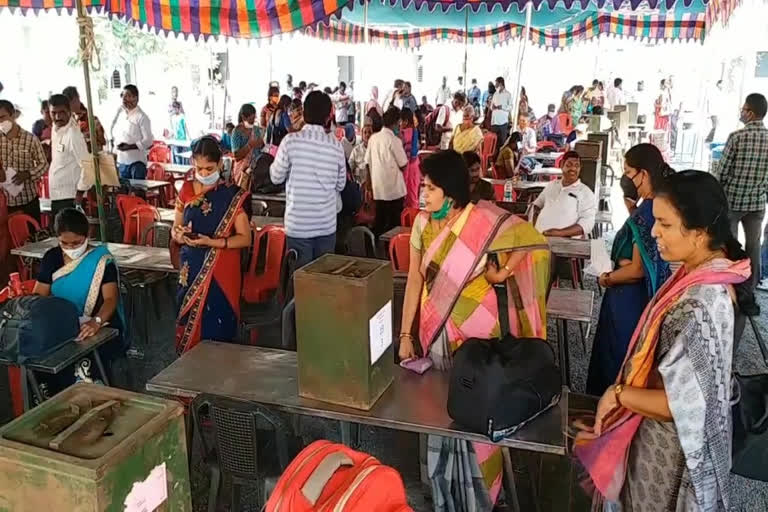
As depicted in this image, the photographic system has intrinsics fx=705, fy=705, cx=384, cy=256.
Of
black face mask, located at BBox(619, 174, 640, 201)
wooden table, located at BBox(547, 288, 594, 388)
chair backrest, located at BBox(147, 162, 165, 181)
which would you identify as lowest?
wooden table, located at BBox(547, 288, 594, 388)

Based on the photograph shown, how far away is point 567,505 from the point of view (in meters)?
2.76

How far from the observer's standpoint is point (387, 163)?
548 centimetres

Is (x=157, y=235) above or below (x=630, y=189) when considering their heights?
below

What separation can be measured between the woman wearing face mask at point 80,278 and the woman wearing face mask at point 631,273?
6.75 ft

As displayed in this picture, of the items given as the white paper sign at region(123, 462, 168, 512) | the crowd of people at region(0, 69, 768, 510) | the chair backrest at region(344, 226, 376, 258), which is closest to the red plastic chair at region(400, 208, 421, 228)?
the crowd of people at region(0, 69, 768, 510)

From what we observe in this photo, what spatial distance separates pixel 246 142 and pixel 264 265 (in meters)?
2.64

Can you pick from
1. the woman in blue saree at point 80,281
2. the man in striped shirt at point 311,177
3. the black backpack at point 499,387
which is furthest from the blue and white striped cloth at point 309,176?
the black backpack at point 499,387

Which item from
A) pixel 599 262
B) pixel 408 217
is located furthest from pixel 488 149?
pixel 599 262

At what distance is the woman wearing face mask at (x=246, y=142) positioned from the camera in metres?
6.23

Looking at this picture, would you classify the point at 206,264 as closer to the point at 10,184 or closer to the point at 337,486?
the point at 337,486

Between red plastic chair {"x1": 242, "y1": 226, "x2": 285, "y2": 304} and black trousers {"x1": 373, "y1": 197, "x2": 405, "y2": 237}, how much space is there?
5.12ft

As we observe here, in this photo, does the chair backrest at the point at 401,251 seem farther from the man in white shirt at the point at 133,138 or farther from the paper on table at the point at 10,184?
the man in white shirt at the point at 133,138

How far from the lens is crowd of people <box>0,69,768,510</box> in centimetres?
176

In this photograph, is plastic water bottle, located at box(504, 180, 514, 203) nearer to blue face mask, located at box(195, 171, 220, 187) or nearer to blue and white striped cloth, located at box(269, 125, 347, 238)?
blue and white striped cloth, located at box(269, 125, 347, 238)
